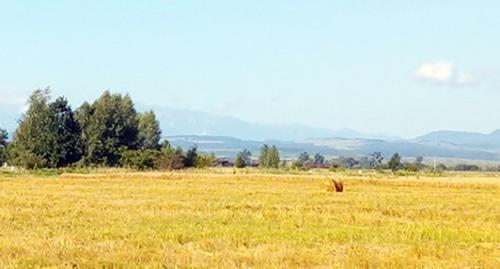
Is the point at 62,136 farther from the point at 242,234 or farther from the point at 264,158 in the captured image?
the point at 242,234

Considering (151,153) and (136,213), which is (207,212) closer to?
(136,213)

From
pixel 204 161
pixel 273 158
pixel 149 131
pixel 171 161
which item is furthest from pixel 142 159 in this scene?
pixel 273 158

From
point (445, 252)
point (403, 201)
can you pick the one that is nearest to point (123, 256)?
point (445, 252)

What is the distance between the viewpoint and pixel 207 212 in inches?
885

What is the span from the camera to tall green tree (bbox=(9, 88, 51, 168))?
94.5 metres

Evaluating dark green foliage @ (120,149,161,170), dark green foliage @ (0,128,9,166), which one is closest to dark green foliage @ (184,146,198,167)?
dark green foliage @ (120,149,161,170)

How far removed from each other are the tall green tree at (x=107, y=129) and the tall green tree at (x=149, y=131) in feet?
27.1

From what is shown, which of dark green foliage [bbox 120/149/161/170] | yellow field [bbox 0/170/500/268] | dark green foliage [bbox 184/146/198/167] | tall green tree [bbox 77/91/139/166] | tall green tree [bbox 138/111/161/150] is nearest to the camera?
yellow field [bbox 0/170/500/268]

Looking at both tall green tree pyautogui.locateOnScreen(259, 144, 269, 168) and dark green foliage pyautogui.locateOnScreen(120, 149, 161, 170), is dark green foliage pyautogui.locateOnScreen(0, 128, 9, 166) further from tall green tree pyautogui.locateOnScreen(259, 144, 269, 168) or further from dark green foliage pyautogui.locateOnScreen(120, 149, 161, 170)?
tall green tree pyautogui.locateOnScreen(259, 144, 269, 168)

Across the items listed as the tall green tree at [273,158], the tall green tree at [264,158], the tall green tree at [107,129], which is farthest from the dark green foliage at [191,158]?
the tall green tree at [264,158]

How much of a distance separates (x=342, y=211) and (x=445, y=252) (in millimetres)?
9698

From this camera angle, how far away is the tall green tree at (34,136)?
94500 millimetres

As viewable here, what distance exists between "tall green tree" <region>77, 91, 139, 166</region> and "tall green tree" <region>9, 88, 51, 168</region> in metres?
4.56

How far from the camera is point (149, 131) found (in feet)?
387
